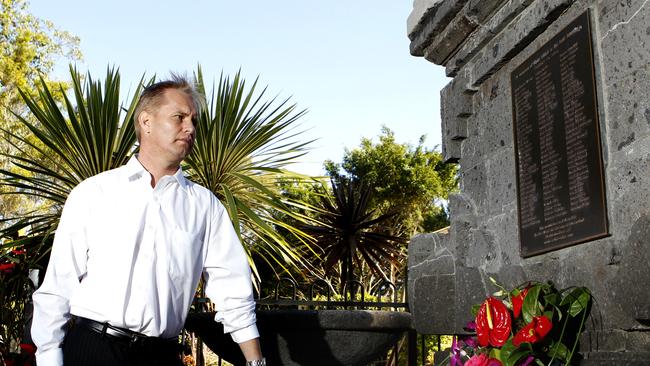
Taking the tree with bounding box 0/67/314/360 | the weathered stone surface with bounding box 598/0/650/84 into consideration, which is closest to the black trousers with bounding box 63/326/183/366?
the weathered stone surface with bounding box 598/0/650/84

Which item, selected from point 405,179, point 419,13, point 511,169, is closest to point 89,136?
point 419,13

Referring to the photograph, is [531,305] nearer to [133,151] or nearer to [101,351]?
[101,351]

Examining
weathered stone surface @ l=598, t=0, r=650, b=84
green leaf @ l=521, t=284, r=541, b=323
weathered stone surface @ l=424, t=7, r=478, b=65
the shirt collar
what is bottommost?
green leaf @ l=521, t=284, r=541, b=323

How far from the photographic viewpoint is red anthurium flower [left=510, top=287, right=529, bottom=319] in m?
2.98

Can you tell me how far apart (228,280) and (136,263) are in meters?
0.36

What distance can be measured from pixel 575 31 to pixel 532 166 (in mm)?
715

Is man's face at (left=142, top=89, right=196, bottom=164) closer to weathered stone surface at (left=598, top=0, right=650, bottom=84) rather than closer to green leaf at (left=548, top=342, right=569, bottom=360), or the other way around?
green leaf at (left=548, top=342, right=569, bottom=360)

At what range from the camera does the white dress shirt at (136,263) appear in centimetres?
240

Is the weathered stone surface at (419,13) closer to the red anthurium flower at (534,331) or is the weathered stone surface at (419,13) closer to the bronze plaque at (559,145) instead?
the bronze plaque at (559,145)

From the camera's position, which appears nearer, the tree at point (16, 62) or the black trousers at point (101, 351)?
the black trousers at point (101, 351)

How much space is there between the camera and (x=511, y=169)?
13.3 feet

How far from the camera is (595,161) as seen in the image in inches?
126

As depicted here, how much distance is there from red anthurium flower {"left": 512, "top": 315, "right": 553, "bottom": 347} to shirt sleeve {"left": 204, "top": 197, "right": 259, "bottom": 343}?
0.98 metres

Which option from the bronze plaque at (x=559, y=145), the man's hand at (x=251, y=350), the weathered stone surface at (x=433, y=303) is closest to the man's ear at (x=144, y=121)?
the man's hand at (x=251, y=350)
